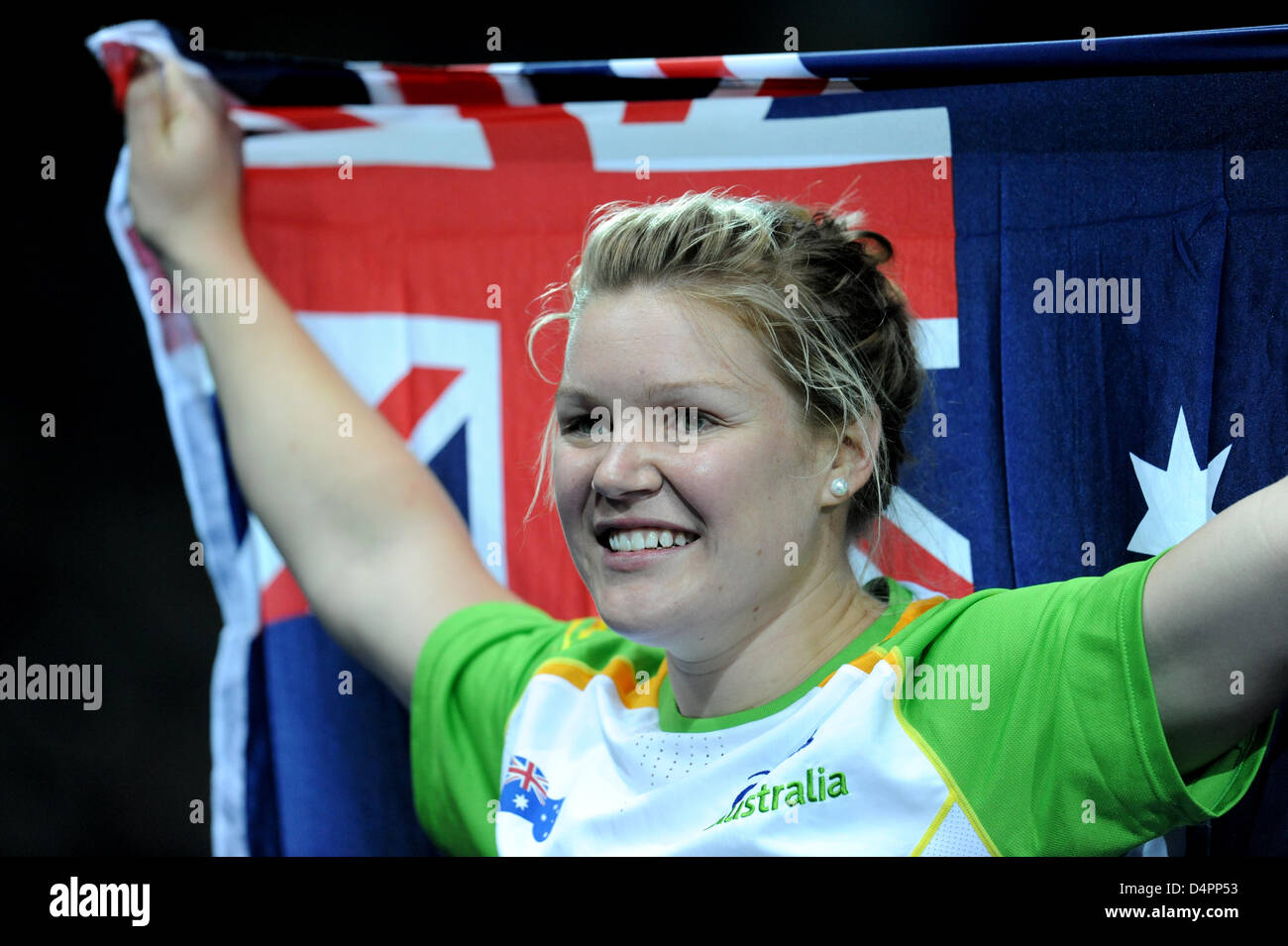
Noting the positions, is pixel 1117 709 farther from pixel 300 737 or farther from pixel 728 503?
pixel 300 737

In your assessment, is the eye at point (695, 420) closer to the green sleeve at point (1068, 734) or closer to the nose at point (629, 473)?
the nose at point (629, 473)

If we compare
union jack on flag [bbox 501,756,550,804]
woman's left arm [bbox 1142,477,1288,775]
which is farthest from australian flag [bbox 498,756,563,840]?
woman's left arm [bbox 1142,477,1288,775]

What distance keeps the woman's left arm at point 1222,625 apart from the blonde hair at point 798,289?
0.36 meters

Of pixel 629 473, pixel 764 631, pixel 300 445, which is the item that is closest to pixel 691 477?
pixel 629 473

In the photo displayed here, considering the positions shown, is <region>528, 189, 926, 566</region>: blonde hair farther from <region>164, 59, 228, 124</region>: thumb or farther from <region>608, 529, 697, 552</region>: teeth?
<region>164, 59, 228, 124</region>: thumb

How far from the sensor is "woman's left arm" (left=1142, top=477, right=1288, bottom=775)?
921mm

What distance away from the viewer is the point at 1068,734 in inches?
41.1

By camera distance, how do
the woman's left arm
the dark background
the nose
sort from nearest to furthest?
1. the woman's left arm
2. the nose
3. the dark background

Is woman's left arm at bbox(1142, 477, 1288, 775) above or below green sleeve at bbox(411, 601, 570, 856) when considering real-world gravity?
above

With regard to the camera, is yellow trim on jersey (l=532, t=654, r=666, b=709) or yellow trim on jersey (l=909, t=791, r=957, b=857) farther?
yellow trim on jersey (l=532, t=654, r=666, b=709)

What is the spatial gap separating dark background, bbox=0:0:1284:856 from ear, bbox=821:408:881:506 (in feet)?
3.01

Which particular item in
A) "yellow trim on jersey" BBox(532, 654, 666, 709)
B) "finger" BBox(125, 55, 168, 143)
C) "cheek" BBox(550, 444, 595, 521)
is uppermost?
"finger" BBox(125, 55, 168, 143)

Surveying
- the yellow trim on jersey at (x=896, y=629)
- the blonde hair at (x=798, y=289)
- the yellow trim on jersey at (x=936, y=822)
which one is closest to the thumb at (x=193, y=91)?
the blonde hair at (x=798, y=289)
